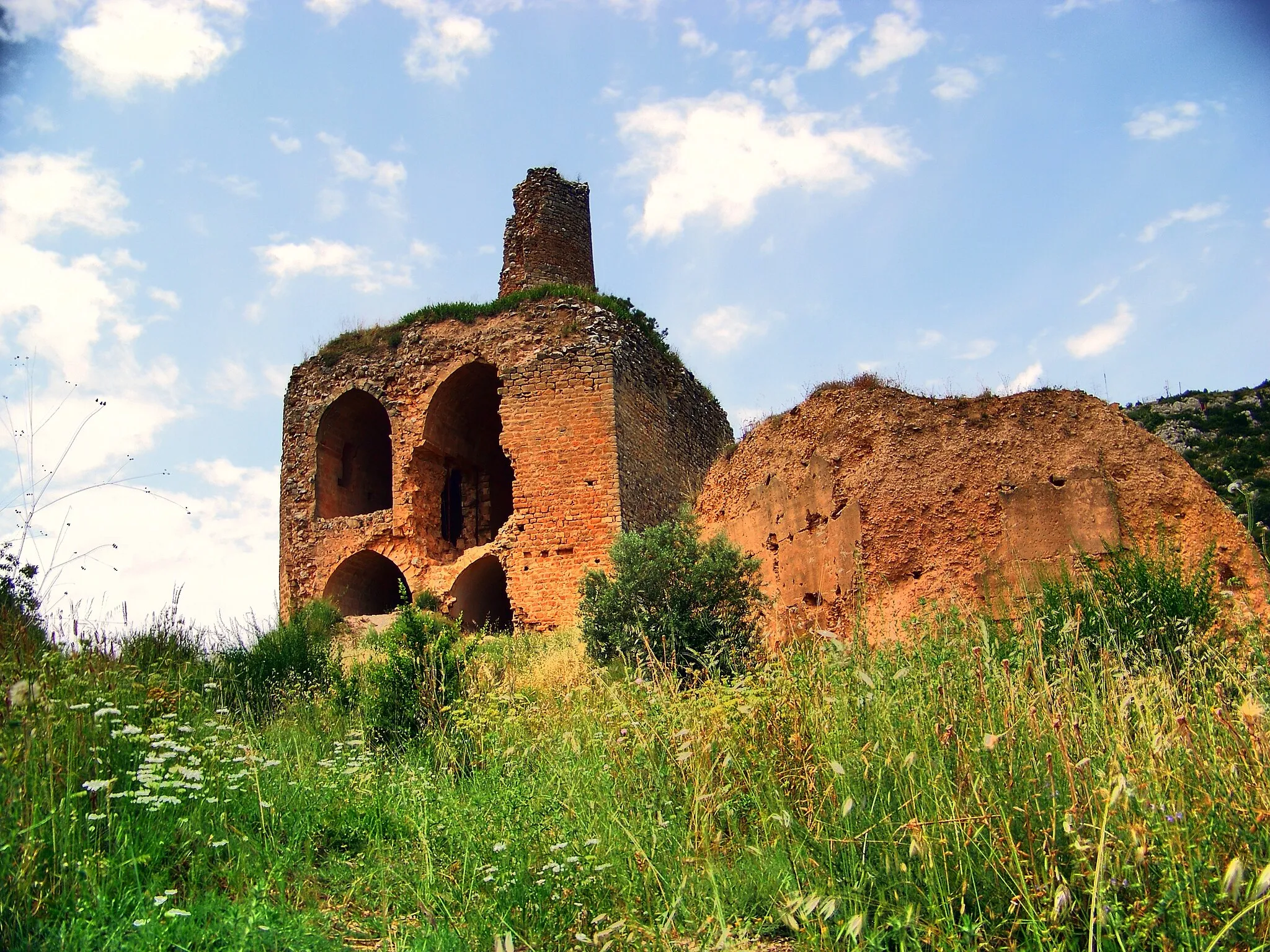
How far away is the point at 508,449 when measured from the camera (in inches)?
622

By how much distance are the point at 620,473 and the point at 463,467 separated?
484 cm

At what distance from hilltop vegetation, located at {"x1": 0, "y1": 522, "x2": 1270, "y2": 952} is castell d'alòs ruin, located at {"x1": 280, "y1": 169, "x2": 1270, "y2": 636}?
2.29 metres

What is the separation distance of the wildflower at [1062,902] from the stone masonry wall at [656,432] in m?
11.7

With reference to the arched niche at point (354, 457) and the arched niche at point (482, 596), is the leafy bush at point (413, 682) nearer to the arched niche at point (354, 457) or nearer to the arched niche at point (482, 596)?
the arched niche at point (482, 596)

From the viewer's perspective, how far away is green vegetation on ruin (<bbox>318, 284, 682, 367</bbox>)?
16.9 m

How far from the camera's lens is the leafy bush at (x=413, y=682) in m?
6.71

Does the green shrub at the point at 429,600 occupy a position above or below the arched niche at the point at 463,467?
below

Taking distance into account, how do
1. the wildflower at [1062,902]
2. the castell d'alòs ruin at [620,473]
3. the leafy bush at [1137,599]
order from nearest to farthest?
the wildflower at [1062,902]
the leafy bush at [1137,599]
the castell d'alòs ruin at [620,473]

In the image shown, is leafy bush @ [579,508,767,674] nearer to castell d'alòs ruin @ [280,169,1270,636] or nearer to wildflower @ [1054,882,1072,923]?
castell d'alòs ruin @ [280,169,1270,636]

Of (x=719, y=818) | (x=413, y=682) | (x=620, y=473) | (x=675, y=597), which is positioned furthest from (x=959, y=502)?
(x=620, y=473)

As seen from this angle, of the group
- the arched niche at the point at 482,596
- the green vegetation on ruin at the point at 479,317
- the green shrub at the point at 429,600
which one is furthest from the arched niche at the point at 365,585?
the green vegetation on ruin at the point at 479,317

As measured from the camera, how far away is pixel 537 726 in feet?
18.6

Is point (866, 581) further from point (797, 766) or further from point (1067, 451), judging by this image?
point (797, 766)

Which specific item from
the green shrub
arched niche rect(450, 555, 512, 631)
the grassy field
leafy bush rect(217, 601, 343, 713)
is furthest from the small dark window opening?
the grassy field
